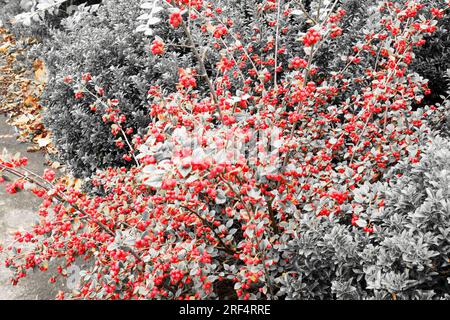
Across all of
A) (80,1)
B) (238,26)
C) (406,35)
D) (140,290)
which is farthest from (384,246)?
(80,1)

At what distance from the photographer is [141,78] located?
334 centimetres

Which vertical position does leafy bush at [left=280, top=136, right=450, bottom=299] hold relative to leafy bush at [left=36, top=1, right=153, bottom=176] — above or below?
below

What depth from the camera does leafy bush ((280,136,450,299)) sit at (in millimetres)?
1757

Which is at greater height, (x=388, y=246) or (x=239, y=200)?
(x=239, y=200)

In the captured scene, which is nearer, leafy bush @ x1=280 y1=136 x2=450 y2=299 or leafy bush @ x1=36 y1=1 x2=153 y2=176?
leafy bush @ x1=280 y1=136 x2=450 y2=299

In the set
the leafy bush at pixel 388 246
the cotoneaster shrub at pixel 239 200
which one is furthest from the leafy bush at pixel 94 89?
the leafy bush at pixel 388 246

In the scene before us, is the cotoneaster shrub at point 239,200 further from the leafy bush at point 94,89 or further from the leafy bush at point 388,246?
the leafy bush at point 94,89

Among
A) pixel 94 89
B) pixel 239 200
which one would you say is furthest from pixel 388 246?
pixel 94 89

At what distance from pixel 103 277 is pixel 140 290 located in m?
0.36

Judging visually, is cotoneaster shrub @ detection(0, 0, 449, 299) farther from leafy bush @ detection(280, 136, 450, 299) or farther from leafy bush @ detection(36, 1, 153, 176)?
leafy bush @ detection(36, 1, 153, 176)

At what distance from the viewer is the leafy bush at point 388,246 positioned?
1.76 metres

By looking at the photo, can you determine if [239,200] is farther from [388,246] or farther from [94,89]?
[94,89]

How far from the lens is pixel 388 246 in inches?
72.6

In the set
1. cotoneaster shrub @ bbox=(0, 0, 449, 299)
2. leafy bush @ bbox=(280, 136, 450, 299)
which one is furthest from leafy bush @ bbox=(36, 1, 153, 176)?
leafy bush @ bbox=(280, 136, 450, 299)
